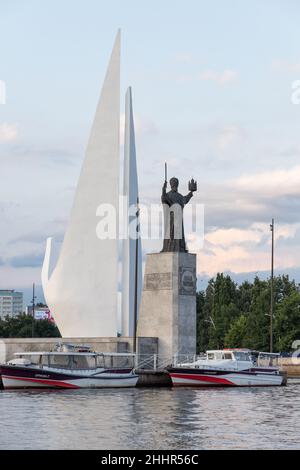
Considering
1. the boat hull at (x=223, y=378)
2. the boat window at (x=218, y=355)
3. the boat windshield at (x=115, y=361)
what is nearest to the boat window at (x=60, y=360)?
the boat windshield at (x=115, y=361)

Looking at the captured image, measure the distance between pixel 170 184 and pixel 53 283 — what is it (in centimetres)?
947

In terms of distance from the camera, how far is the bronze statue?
1996 inches

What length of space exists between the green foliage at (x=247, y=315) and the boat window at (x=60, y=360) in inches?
1434

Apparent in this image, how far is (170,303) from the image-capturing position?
163ft

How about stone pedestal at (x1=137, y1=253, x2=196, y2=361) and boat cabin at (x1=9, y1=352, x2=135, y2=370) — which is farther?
stone pedestal at (x1=137, y1=253, x2=196, y2=361)

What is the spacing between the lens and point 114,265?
5541 cm

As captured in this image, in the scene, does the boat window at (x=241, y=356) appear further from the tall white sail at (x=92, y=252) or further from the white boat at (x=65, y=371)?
the tall white sail at (x=92, y=252)

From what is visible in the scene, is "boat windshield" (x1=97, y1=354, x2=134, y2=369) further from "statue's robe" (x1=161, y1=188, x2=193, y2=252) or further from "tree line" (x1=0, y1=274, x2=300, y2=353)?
"tree line" (x1=0, y1=274, x2=300, y2=353)

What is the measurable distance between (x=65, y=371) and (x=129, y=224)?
53.2 feet

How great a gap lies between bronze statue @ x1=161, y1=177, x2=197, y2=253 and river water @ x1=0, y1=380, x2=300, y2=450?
10430mm

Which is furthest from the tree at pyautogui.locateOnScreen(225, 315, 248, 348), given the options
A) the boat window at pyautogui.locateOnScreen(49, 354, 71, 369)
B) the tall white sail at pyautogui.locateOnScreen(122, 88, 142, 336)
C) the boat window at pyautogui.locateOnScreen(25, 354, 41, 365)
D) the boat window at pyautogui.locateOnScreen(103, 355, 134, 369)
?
the boat window at pyautogui.locateOnScreen(49, 354, 71, 369)

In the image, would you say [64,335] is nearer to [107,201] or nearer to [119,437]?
[107,201]

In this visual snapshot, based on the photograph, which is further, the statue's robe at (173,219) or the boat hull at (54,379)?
the statue's robe at (173,219)

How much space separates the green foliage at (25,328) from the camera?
103m
